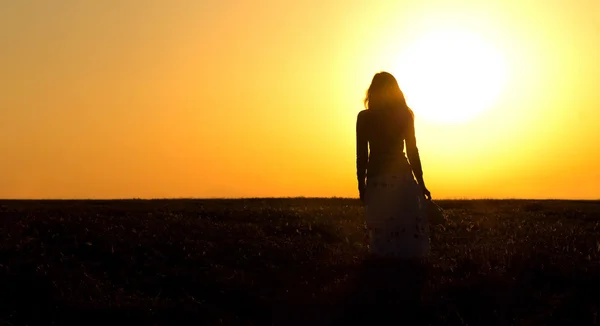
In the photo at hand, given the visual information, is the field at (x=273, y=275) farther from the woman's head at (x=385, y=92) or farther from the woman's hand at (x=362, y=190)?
the woman's head at (x=385, y=92)

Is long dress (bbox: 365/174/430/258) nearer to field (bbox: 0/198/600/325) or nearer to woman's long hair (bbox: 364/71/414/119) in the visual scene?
field (bbox: 0/198/600/325)

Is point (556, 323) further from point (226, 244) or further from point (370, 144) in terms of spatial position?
point (226, 244)

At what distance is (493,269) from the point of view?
971 cm

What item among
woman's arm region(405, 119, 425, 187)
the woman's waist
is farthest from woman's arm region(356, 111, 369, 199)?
woman's arm region(405, 119, 425, 187)

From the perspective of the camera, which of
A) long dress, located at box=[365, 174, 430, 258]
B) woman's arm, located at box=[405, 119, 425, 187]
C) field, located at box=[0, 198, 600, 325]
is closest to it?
field, located at box=[0, 198, 600, 325]

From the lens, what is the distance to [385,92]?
10.4 m

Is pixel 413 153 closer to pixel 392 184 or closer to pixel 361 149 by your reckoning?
pixel 392 184

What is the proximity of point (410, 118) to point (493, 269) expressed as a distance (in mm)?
2484

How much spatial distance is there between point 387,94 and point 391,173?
116cm

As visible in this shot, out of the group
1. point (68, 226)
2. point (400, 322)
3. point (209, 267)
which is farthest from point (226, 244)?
point (400, 322)

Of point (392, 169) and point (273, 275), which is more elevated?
point (392, 169)

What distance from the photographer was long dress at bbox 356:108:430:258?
10352 millimetres

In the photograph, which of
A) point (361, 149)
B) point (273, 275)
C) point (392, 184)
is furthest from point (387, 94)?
point (273, 275)

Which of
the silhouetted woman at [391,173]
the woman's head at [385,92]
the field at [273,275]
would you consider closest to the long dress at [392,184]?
the silhouetted woman at [391,173]
